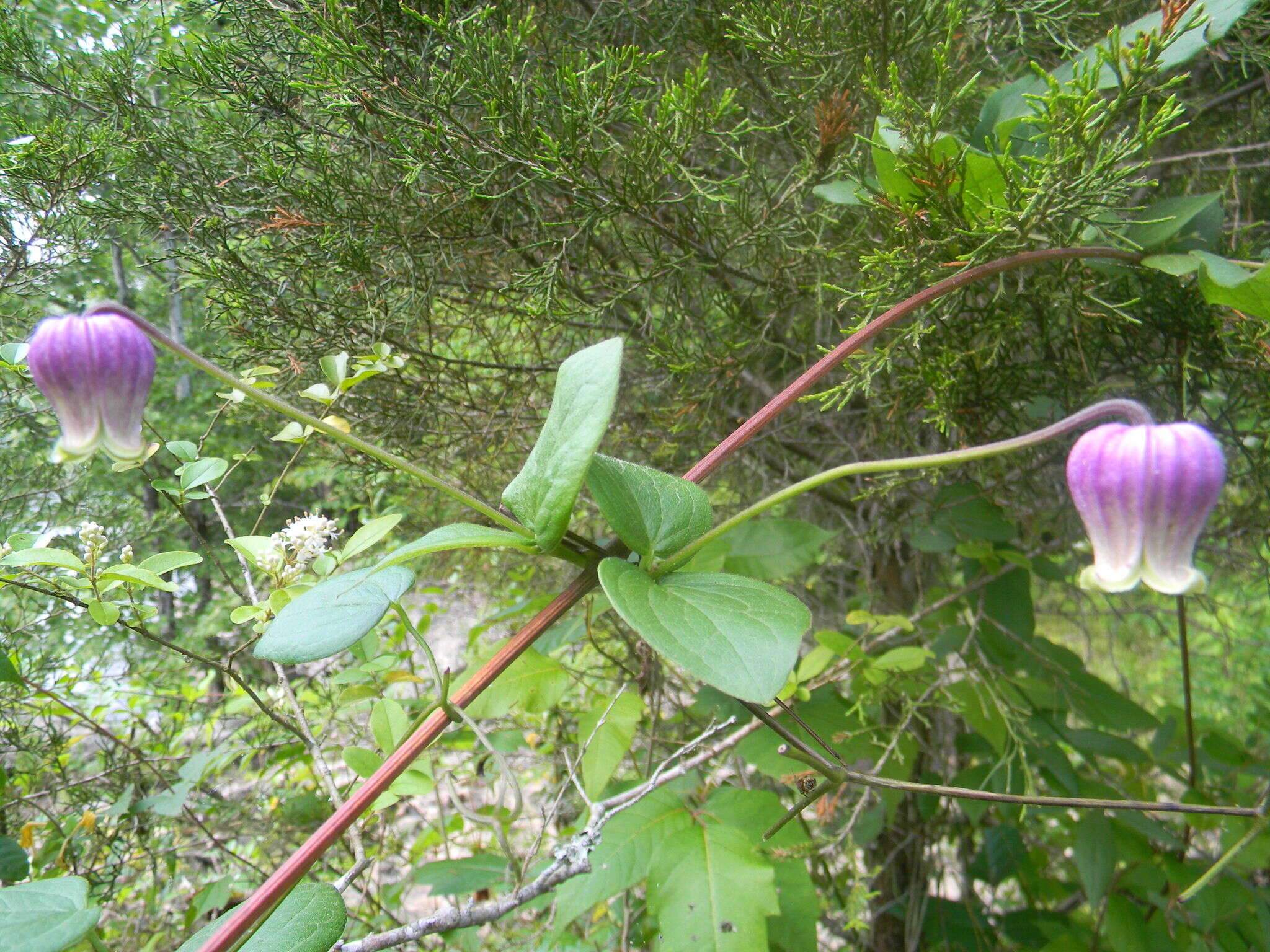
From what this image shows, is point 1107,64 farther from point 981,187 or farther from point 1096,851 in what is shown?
point 1096,851

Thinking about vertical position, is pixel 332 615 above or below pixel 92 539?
below

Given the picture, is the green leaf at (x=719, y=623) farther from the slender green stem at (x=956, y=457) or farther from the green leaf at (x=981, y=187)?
the green leaf at (x=981, y=187)

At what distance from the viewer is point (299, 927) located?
404mm

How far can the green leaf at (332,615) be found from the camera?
0.40 meters

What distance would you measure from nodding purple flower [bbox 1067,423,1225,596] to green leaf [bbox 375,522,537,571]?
0.33 metres

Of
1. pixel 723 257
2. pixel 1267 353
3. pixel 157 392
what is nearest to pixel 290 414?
pixel 723 257

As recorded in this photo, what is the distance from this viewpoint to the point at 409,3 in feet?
2.35

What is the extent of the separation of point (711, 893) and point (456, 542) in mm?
370

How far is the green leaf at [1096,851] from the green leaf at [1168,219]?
2.26ft

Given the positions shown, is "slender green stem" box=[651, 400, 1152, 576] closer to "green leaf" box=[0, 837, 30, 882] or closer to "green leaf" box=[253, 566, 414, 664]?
"green leaf" box=[253, 566, 414, 664]

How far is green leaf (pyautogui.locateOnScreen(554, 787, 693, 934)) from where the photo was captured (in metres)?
0.61

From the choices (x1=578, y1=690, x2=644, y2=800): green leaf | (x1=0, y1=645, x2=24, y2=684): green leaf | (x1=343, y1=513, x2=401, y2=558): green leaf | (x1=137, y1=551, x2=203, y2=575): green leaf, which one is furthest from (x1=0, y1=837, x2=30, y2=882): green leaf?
(x1=578, y1=690, x2=644, y2=800): green leaf

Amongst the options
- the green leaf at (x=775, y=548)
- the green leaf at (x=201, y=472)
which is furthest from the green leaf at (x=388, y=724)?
the green leaf at (x=775, y=548)

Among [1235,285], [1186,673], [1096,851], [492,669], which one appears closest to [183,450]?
[492,669]
